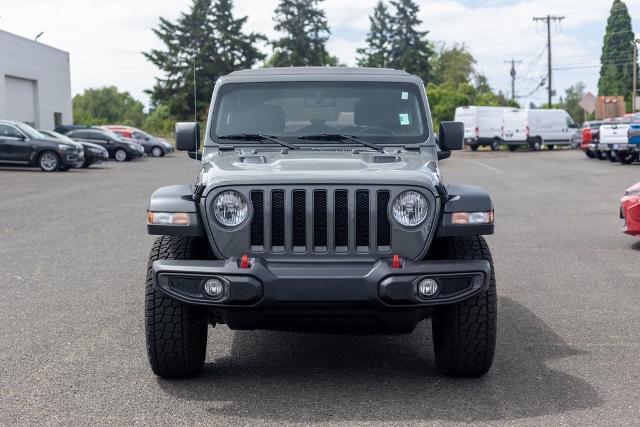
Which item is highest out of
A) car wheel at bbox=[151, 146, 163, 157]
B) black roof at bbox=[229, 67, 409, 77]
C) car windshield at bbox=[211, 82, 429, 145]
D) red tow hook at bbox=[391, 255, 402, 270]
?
black roof at bbox=[229, 67, 409, 77]

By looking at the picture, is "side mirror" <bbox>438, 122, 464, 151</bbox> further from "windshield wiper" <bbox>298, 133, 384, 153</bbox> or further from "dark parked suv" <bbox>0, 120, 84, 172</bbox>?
"dark parked suv" <bbox>0, 120, 84, 172</bbox>

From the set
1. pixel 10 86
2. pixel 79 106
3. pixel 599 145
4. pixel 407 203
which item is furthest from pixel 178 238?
pixel 79 106

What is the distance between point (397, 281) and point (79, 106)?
177m

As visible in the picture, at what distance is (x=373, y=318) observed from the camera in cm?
535

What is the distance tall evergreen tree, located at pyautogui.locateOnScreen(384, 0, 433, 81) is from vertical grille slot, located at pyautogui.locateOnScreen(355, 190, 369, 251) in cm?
8960

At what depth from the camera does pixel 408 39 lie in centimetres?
9494

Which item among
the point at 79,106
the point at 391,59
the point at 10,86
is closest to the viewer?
the point at 10,86

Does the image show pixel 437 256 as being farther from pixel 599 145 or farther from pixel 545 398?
pixel 599 145

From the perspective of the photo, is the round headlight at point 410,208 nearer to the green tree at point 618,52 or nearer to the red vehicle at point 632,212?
the red vehicle at point 632,212

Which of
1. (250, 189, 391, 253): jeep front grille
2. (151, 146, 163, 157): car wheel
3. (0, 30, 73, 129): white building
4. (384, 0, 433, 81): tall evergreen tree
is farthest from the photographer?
(384, 0, 433, 81): tall evergreen tree

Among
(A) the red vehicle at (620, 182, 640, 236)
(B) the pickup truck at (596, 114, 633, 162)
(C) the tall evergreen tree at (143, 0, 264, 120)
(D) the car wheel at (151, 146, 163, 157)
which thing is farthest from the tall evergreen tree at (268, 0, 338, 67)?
(A) the red vehicle at (620, 182, 640, 236)

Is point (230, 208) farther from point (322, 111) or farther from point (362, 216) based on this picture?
point (322, 111)

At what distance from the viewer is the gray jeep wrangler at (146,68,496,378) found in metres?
5.20

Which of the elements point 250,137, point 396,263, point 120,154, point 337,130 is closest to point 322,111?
point 337,130
